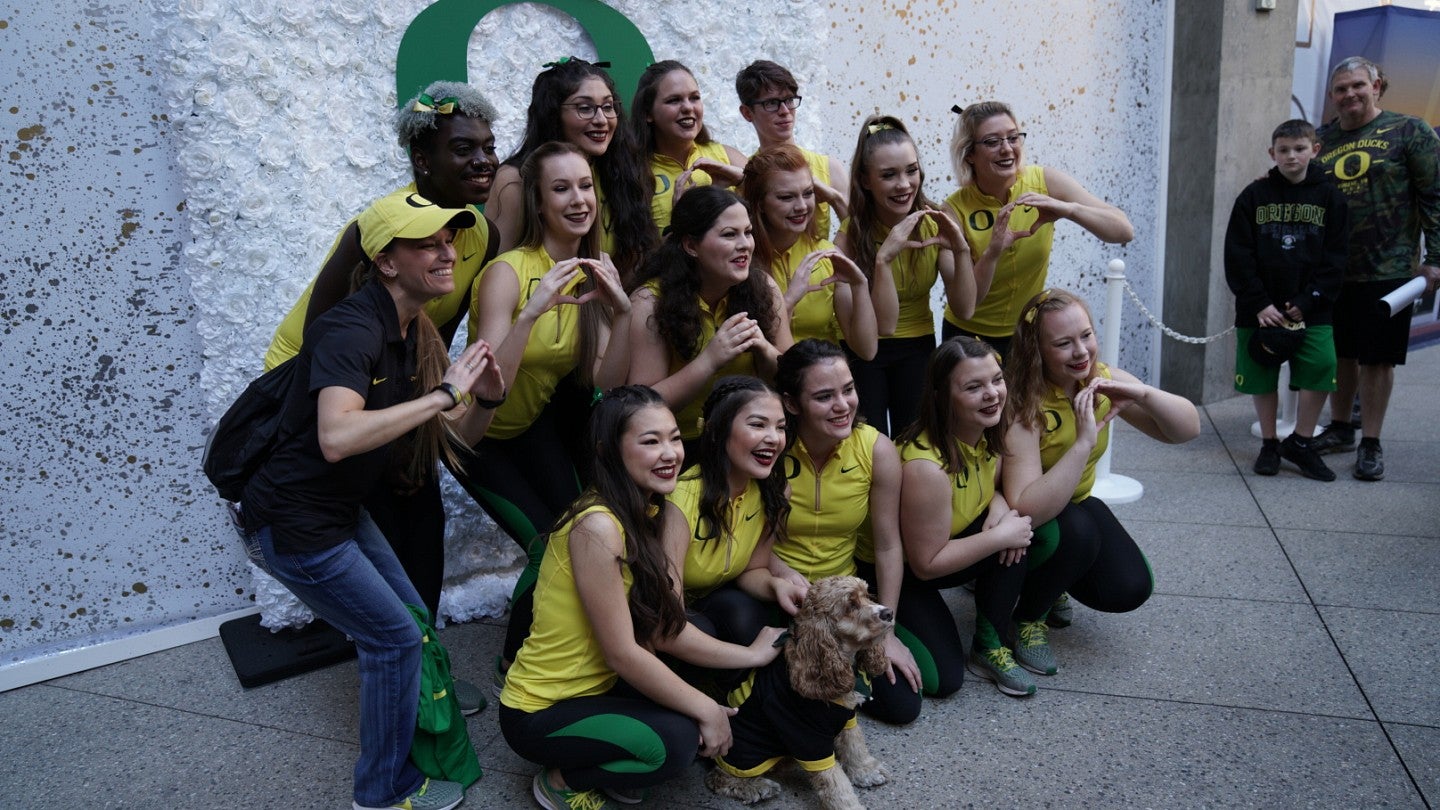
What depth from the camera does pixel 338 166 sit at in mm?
3602

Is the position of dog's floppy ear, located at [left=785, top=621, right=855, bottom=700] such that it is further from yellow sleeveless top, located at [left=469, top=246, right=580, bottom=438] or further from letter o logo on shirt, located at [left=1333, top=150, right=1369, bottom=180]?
letter o logo on shirt, located at [left=1333, top=150, right=1369, bottom=180]

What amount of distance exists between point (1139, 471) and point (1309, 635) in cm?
200

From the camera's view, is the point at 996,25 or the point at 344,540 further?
the point at 996,25

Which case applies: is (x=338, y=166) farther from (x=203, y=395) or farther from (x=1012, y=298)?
(x=1012, y=298)

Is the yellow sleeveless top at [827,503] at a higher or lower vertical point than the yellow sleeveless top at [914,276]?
lower

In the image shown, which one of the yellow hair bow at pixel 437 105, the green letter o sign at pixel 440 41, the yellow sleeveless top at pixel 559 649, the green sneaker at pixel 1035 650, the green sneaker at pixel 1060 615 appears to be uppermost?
the green letter o sign at pixel 440 41

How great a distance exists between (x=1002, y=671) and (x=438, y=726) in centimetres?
173

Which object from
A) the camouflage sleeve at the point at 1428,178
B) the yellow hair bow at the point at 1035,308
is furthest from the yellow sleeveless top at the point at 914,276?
the camouflage sleeve at the point at 1428,178

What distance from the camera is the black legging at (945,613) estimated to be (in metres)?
3.19

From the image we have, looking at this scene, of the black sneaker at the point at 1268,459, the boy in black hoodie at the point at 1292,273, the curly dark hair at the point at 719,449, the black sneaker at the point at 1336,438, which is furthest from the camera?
the black sneaker at the point at 1336,438

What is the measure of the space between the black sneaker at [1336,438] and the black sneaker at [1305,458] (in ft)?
1.02

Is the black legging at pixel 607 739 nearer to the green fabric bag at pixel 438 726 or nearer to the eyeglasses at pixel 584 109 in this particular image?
the green fabric bag at pixel 438 726

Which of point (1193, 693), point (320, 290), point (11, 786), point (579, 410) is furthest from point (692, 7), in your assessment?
point (11, 786)

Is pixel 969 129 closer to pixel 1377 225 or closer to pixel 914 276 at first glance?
pixel 914 276
